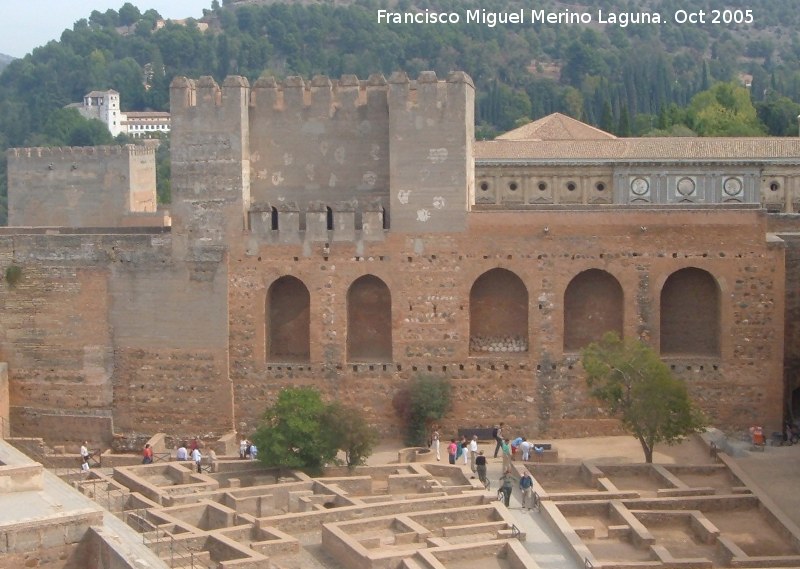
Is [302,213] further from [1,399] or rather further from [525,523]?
[525,523]

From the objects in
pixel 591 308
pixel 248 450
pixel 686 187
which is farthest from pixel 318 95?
pixel 686 187

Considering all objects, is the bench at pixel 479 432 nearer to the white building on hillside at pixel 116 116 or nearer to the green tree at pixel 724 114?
the green tree at pixel 724 114

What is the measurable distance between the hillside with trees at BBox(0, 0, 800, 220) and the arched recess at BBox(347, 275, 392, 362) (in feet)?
226

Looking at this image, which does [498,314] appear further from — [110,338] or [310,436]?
[110,338]

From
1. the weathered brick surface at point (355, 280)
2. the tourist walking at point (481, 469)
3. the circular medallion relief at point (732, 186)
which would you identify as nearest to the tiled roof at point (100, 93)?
the circular medallion relief at point (732, 186)

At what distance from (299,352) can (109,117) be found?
91.6 meters

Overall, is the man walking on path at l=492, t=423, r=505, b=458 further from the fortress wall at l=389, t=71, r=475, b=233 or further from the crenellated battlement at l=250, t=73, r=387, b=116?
the crenellated battlement at l=250, t=73, r=387, b=116

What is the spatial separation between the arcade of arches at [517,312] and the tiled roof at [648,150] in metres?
13.2

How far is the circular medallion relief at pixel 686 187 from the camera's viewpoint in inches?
1998

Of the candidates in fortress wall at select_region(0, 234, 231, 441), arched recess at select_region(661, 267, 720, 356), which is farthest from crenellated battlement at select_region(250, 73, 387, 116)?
arched recess at select_region(661, 267, 720, 356)

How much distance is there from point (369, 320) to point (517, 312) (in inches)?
137

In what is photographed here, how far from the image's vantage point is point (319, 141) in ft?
128

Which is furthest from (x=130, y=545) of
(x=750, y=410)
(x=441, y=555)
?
(x=750, y=410)

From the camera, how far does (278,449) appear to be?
34.5m
